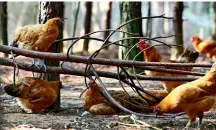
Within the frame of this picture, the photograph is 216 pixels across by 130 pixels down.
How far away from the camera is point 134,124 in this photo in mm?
4781

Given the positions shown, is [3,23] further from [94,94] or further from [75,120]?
[75,120]

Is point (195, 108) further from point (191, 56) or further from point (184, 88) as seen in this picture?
point (191, 56)

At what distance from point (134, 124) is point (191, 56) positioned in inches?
132

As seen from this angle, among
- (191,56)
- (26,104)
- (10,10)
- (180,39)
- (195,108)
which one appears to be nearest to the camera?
(195,108)

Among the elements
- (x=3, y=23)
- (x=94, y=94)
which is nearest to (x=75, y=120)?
(x=94, y=94)

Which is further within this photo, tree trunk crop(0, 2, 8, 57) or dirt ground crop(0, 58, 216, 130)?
tree trunk crop(0, 2, 8, 57)

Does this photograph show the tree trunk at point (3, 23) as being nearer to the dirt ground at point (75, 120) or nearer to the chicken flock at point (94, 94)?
the dirt ground at point (75, 120)

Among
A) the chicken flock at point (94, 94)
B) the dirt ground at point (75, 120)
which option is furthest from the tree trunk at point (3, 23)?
the chicken flock at point (94, 94)

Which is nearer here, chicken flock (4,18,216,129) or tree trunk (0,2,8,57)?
chicken flock (4,18,216,129)

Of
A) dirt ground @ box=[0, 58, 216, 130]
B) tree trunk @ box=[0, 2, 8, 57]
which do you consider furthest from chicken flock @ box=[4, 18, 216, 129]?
tree trunk @ box=[0, 2, 8, 57]

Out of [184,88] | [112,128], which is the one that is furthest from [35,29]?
[184,88]

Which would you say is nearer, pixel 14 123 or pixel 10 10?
pixel 14 123

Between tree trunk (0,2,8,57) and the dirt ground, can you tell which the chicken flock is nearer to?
the dirt ground

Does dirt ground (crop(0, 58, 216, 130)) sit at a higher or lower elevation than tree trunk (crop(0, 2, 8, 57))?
lower
